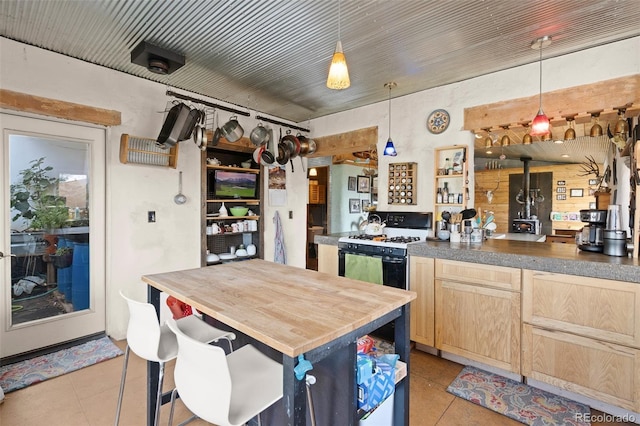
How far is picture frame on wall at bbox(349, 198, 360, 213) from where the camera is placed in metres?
7.36

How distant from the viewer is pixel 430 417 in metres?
1.95

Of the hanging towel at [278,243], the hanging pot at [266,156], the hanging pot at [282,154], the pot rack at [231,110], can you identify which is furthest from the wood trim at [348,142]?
the hanging towel at [278,243]

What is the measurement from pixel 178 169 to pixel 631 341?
397 cm

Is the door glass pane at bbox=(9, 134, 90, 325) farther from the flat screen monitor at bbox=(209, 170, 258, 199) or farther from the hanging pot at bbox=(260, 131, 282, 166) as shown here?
the hanging pot at bbox=(260, 131, 282, 166)

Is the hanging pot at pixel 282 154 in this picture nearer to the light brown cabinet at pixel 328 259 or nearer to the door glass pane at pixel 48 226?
the light brown cabinet at pixel 328 259

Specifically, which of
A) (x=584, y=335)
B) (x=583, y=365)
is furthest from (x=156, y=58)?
(x=583, y=365)

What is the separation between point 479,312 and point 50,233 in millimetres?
3693

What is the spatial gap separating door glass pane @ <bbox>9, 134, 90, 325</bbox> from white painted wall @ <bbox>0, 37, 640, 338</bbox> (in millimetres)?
232

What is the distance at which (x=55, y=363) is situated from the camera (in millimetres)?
2541

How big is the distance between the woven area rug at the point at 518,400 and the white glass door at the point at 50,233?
3.27 meters

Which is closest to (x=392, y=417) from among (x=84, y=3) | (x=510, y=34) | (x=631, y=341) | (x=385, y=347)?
(x=385, y=347)

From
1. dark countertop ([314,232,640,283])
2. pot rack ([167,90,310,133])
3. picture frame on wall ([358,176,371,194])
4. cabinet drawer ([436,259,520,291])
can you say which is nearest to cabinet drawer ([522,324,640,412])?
cabinet drawer ([436,259,520,291])

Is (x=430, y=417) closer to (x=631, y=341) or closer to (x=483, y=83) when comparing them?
(x=631, y=341)

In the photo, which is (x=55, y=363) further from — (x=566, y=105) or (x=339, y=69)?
(x=566, y=105)
